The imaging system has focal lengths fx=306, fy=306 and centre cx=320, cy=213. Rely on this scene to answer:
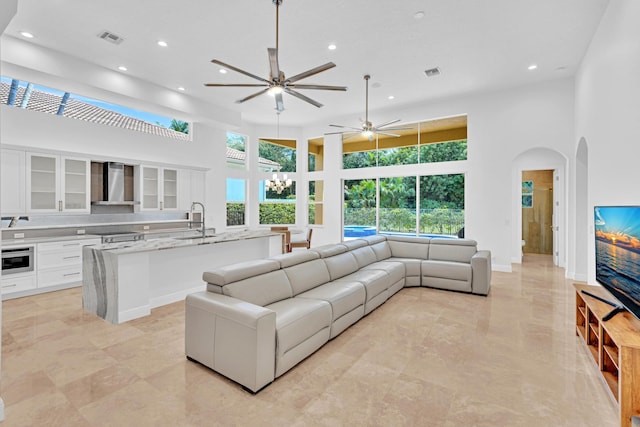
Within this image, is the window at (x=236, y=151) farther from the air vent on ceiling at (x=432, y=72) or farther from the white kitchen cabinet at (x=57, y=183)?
the air vent on ceiling at (x=432, y=72)

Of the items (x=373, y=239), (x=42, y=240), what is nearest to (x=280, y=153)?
(x=373, y=239)

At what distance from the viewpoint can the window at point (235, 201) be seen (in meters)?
8.47

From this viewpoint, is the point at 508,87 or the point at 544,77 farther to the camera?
the point at 508,87

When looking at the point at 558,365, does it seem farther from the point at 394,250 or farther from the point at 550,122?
the point at 550,122

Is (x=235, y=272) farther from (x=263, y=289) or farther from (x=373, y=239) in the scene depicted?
(x=373, y=239)

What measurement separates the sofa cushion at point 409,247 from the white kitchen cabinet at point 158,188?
4678mm

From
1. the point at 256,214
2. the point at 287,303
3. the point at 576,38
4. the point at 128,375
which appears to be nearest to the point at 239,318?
the point at 287,303

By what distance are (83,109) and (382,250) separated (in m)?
6.05

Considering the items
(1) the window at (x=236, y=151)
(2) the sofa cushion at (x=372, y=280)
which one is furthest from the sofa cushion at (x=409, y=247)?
(1) the window at (x=236, y=151)

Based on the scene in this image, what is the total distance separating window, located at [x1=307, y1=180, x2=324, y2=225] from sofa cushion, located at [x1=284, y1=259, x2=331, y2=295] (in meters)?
5.49

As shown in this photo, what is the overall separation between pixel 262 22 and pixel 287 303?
11.9ft

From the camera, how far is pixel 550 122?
19.9ft

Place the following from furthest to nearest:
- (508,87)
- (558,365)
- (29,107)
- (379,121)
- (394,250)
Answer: (379,121) < (508,87) < (394,250) < (29,107) < (558,365)

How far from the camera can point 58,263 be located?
482 cm
